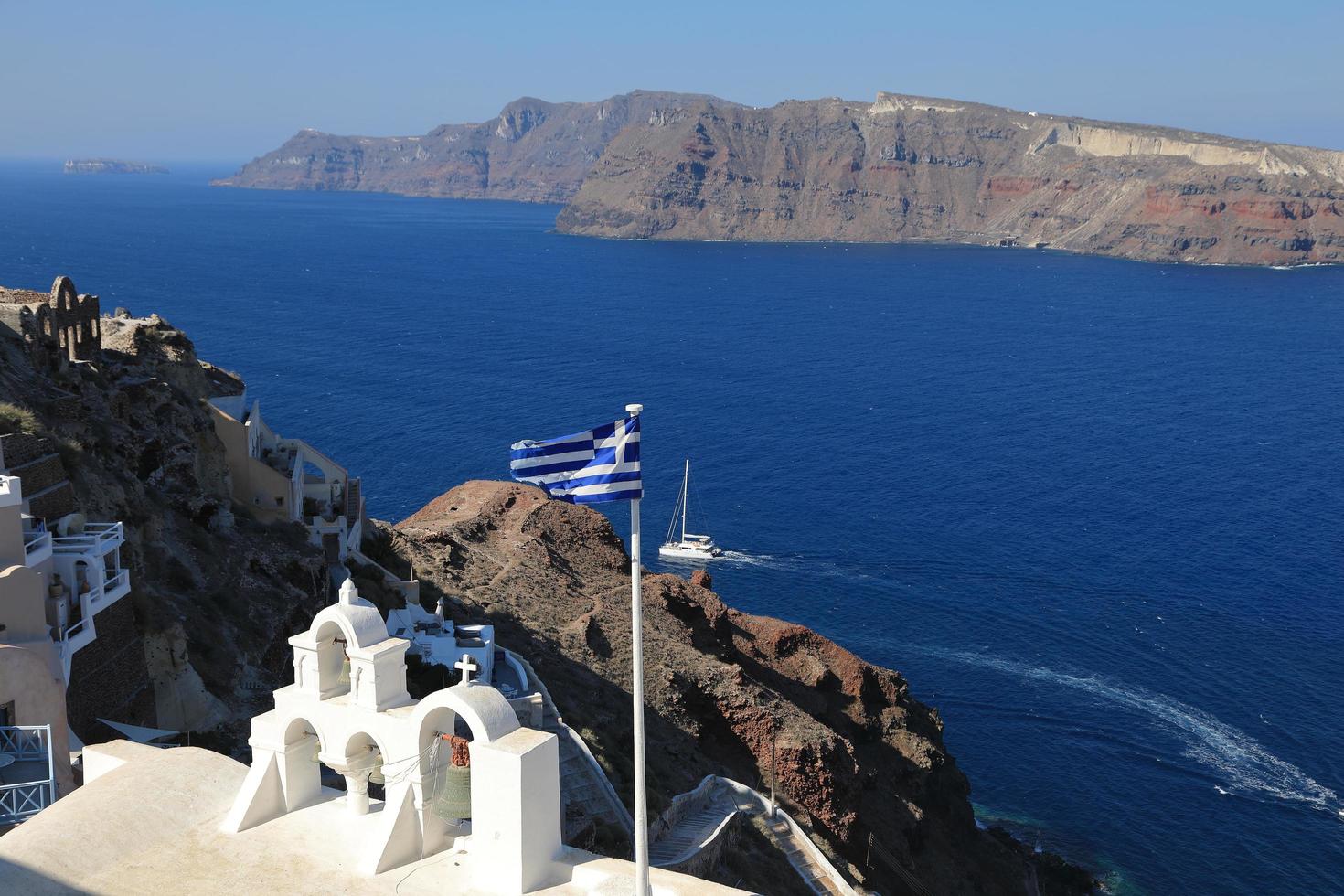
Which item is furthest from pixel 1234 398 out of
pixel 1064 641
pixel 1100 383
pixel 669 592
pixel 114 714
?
pixel 114 714

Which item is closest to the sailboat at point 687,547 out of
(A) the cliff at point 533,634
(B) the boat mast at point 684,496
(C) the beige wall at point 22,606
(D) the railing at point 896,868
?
(B) the boat mast at point 684,496

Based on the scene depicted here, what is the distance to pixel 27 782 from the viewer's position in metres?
16.1

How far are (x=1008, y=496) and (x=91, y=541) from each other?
8603 cm

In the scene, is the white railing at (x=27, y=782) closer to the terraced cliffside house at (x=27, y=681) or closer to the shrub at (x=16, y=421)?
the terraced cliffside house at (x=27, y=681)

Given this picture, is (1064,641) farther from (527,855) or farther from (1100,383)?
(1100,383)

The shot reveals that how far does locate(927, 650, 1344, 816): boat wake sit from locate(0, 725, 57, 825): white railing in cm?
5285

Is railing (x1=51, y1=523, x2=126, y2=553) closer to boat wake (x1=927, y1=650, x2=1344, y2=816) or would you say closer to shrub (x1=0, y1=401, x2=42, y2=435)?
Answer: shrub (x1=0, y1=401, x2=42, y2=435)

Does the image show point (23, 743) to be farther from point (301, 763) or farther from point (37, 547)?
point (301, 763)

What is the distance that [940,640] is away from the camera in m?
72.1

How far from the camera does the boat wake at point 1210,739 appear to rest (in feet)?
184

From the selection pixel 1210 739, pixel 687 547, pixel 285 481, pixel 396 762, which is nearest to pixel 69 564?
pixel 396 762

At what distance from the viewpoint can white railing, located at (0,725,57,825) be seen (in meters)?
15.9

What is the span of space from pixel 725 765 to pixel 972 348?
469 ft

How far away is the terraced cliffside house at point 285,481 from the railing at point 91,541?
1356 cm
